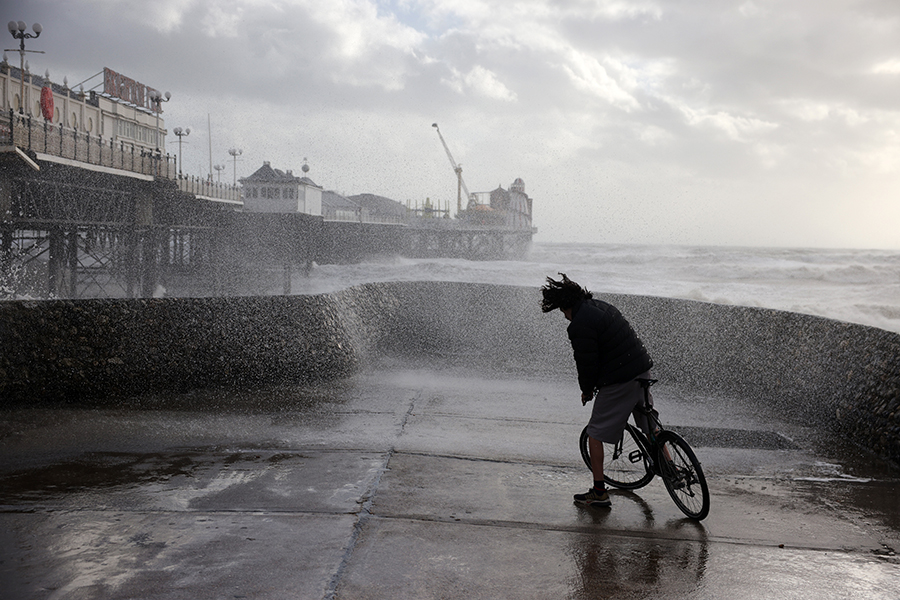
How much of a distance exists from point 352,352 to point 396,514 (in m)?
5.84

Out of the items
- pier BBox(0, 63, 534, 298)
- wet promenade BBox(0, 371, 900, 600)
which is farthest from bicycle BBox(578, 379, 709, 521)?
pier BBox(0, 63, 534, 298)

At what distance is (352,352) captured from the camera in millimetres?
9969

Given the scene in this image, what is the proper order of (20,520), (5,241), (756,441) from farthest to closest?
(5,241), (756,441), (20,520)

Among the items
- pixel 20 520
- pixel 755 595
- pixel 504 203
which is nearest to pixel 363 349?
pixel 20 520

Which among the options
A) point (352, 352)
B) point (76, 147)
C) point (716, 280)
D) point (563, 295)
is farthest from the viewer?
point (716, 280)

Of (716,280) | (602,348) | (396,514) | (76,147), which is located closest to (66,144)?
(76,147)

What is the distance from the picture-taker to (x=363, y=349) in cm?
1085

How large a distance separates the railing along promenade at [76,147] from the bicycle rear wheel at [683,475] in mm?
18251

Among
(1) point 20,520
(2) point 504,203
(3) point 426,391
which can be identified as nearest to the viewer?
(1) point 20,520

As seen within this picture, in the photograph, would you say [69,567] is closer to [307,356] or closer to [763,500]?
[763,500]

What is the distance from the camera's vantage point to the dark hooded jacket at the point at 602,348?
14.4 ft

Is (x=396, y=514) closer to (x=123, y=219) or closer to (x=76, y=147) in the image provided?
(x=76, y=147)

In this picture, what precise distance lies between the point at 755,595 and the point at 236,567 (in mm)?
2646

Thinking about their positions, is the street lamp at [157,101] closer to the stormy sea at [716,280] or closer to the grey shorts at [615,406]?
the stormy sea at [716,280]
